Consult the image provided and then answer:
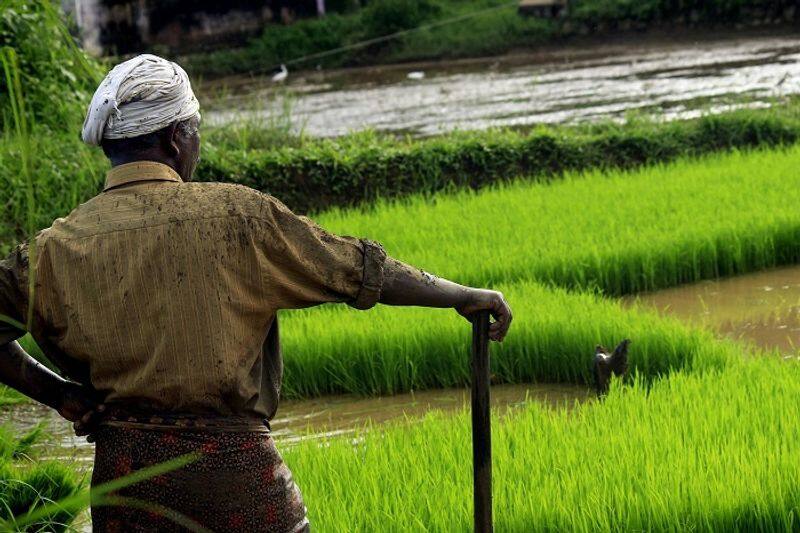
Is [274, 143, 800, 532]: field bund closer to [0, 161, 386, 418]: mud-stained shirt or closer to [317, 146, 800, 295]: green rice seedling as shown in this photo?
[317, 146, 800, 295]: green rice seedling

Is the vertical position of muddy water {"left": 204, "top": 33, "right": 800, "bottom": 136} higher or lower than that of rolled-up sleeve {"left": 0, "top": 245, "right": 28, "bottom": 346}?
lower

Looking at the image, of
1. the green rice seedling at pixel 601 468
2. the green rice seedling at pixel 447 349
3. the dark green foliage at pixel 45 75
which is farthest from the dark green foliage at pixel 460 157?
the green rice seedling at pixel 601 468

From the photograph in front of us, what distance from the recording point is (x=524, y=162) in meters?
8.84

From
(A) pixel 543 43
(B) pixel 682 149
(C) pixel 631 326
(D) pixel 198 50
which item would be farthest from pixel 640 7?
(C) pixel 631 326

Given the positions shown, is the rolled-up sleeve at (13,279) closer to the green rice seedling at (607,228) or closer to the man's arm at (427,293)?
the man's arm at (427,293)

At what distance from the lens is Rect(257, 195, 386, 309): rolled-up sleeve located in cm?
222

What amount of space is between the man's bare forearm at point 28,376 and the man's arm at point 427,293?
597mm

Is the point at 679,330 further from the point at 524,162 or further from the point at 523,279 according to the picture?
the point at 524,162

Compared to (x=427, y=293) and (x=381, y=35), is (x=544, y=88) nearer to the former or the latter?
(x=381, y=35)

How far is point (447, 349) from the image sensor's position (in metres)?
5.40

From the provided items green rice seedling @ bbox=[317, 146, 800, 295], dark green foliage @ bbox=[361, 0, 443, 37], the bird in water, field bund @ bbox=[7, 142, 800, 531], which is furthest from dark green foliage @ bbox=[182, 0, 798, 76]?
the bird in water

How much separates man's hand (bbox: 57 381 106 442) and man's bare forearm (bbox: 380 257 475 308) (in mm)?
525

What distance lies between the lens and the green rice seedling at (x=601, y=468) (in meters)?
3.07

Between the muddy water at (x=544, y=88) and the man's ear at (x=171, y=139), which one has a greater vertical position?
the man's ear at (x=171, y=139)
